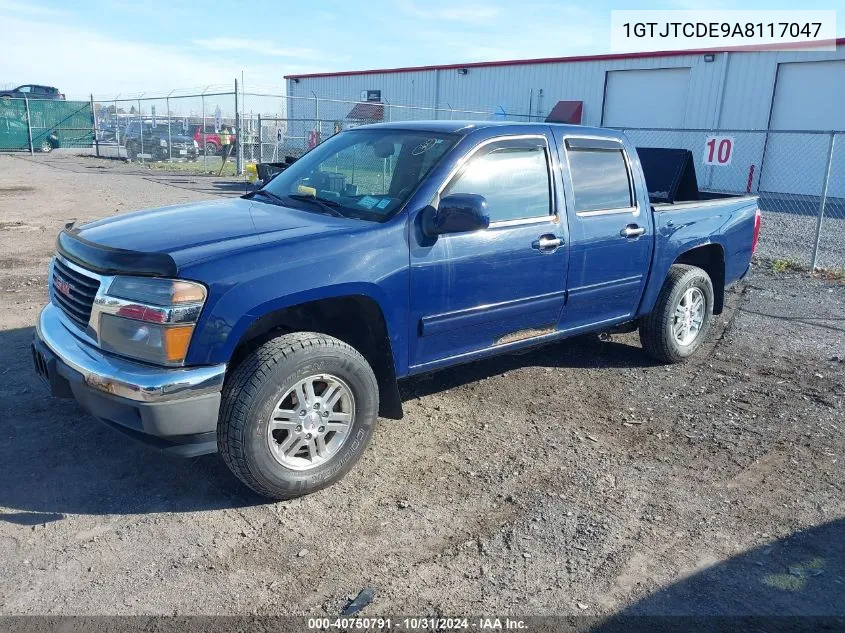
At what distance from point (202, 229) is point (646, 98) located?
2207 centimetres

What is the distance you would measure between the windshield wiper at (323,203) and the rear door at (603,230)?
1552 mm

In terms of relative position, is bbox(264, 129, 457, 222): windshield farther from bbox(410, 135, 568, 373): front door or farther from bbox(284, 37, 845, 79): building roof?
bbox(284, 37, 845, 79): building roof

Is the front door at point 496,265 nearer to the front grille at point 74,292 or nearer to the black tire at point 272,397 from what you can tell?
the black tire at point 272,397

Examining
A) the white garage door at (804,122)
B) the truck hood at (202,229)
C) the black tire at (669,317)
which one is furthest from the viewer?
the white garage door at (804,122)

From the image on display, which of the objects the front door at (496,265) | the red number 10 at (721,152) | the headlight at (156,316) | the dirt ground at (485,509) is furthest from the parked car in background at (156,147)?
the headlight at (156,316)

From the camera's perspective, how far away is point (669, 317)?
5.66 metres

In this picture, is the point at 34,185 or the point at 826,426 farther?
the point at 34,185

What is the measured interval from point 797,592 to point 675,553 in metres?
0.51

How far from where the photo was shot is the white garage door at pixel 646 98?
22.4 metres

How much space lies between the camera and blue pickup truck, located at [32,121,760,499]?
3252 millimetres

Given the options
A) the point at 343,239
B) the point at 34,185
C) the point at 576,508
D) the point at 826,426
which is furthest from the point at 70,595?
the point at 34,185

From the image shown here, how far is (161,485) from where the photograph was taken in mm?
3721

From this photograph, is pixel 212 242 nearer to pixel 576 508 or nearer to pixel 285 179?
pixel 285 179

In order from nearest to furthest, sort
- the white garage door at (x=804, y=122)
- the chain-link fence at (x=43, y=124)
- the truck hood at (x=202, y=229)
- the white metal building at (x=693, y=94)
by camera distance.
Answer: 1. the truck hood at (x=202, y=229)
2. the white garage door at (x=804, y=122)
3. the white metal building at (x=693, y=94)
4. the chain-link fence at (x=43, y=124)
